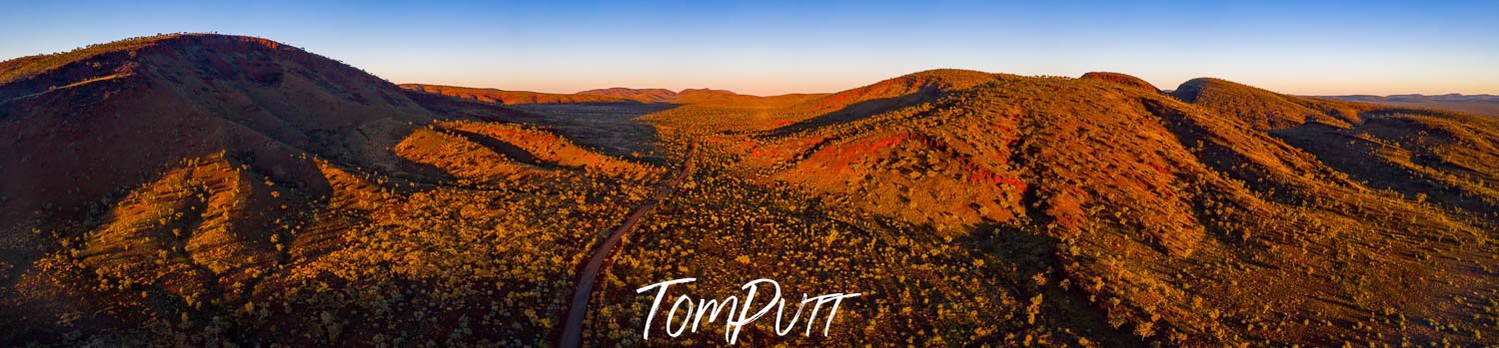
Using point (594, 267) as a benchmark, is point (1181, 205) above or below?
above

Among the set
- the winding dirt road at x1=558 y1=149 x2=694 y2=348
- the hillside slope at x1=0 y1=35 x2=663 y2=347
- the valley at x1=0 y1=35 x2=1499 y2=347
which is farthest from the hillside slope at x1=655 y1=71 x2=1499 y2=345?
the hillside slope at x1=0 y1=35 x2=663 y2=347

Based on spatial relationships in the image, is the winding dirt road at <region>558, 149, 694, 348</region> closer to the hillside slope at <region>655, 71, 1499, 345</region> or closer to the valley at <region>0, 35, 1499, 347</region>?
the valley at <region>0, 35, 1499, 347</region>

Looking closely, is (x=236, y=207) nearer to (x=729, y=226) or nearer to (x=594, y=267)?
(x=594, y=267)

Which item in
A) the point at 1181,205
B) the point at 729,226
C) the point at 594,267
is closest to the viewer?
the point at 594,267

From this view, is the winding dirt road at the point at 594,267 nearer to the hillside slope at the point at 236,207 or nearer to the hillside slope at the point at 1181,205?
the hillside slope at the point at 236,207

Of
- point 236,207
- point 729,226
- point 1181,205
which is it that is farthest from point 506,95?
point 1181,205

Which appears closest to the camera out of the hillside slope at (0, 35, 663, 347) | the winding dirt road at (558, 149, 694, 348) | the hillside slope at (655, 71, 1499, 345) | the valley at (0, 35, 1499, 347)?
the hillside slope at (0, 35, 663, 347)

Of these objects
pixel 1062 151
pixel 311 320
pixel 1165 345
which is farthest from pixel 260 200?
pixel 1062 151

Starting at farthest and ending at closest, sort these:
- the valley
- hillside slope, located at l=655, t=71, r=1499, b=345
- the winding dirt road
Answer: hillside slope, located at l=655, t=71, r=1499, b=345 → the valley → the winding dirt road
